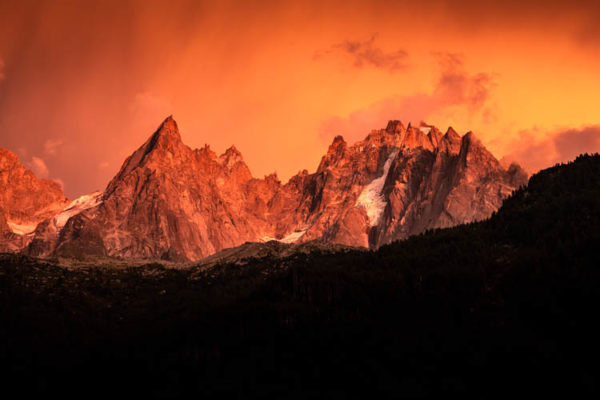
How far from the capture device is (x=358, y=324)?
125 metres

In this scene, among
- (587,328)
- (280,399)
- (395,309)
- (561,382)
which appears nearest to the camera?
(561,382)

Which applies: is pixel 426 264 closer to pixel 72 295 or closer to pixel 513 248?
pixel 513 248

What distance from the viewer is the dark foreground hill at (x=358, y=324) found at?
333 feet

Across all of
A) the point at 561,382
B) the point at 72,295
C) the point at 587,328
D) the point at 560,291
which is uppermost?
the point at 72,295

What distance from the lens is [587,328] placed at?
104688mm

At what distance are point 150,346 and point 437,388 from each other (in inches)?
2296

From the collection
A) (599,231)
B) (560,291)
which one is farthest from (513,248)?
(560,291)

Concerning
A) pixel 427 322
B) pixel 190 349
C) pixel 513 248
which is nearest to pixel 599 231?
pixel 513 248

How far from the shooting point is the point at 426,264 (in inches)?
6063

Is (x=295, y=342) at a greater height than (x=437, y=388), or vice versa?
Result: (x=295, y=342)

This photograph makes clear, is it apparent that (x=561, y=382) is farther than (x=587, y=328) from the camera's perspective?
No

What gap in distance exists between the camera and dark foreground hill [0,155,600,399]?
333 ft

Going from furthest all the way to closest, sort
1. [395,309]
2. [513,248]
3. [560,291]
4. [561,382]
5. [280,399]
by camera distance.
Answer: [513,248] < [395,309] < [560,291] < [280,399] < [561,382]

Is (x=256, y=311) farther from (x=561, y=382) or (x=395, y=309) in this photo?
(x=561, y=382)
